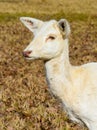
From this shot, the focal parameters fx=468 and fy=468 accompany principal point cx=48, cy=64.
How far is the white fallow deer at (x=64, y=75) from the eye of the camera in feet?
22.3

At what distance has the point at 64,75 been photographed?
725cm

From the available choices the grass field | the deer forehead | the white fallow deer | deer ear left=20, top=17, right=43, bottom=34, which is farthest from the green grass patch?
the deer forehead

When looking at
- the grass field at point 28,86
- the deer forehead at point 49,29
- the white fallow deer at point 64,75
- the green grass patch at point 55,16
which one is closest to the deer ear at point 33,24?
the white fallow deer at point 64,75

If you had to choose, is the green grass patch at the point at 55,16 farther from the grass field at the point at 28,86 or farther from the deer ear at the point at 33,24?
the deer ear at the point at 33,24

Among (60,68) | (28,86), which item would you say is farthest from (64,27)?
(28,86)

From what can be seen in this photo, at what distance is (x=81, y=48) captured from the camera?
60.4 ft

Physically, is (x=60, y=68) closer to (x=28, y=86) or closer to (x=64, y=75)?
(x=64, y=75)

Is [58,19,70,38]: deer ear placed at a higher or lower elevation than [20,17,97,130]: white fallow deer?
higher

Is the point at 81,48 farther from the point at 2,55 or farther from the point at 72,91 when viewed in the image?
the point at 72,91

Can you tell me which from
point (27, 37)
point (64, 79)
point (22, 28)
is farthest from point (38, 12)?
point (64, 79)

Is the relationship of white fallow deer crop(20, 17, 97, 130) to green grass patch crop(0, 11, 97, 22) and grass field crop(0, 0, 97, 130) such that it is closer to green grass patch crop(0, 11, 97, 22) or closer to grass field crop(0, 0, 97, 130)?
grass field crop(0, 0, 97, 130)

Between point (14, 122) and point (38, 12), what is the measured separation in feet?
101

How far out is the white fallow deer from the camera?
6.80 meters

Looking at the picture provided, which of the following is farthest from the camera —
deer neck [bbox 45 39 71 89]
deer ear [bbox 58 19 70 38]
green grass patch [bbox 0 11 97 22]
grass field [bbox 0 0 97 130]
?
green grass patch [bbox 0 11 97 22]
